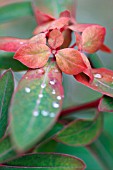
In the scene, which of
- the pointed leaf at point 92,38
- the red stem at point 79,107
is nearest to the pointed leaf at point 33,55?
the pointed leaf at point 92,38

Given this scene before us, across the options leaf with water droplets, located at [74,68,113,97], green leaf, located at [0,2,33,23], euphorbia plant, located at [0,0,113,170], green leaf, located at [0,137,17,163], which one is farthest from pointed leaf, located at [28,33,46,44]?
green leaf, located at [0,2,33,23]

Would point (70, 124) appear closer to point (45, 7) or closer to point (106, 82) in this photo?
point (106, 82)

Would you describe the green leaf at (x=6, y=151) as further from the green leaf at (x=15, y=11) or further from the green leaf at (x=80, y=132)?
the green leaf at (x=15, y=11)

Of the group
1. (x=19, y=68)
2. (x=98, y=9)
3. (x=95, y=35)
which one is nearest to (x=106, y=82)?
(x=95, y=35)

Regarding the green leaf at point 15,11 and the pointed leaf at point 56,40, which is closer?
the pointed leaf at point 56,40

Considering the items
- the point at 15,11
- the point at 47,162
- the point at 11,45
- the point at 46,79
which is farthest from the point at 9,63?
the point at 15,11

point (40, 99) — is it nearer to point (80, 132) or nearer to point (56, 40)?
point (56, 40)

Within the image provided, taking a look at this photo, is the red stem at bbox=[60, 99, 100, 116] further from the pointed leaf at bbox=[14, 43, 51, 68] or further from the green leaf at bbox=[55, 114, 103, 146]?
the pointed leaf at bbox=[14, 43, 51, 68]
